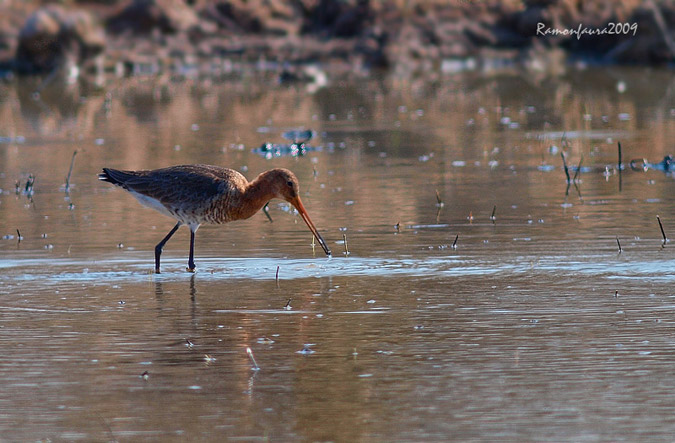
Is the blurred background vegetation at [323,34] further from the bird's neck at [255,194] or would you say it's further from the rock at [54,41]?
the bird's neck at [255,194]

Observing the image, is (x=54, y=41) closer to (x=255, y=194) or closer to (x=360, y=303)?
(x=255, y=194)

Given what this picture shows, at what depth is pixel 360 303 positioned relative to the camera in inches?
349

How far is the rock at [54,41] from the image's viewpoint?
38812mm

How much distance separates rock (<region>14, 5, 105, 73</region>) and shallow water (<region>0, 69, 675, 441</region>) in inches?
797

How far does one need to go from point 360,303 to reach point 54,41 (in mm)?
32435

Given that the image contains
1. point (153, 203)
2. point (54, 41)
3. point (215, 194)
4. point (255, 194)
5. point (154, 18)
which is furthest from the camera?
point (154, 18)

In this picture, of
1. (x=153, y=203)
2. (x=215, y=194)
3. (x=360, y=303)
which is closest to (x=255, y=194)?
(x=215, y=194)

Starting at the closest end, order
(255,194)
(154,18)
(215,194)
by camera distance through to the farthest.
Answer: (215,194) < (255,194) < (154,18)

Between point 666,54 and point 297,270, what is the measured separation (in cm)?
2958

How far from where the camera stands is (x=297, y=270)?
10203 mm

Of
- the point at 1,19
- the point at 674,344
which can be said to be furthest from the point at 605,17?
the point at 674,344

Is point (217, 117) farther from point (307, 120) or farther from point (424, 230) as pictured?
point (424, 230)

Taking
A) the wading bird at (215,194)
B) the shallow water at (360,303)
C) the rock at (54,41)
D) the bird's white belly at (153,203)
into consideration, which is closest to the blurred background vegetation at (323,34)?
the rock at (54,41)

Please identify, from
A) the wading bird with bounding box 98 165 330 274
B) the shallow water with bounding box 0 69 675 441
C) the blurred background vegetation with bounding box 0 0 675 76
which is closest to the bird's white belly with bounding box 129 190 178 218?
the wading bird with bounding box 98 165 330 274
